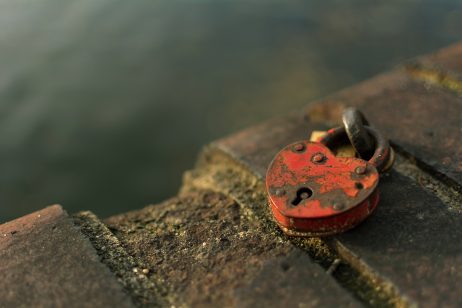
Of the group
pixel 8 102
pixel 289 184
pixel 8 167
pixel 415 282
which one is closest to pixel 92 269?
pixel 289 184

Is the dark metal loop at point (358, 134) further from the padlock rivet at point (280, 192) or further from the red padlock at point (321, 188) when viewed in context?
the padlock rivet at point (280, 192)

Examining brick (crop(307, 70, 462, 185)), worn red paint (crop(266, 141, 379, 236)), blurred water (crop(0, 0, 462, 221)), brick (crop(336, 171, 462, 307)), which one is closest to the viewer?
brick (crop(336, 171, 462, 307))

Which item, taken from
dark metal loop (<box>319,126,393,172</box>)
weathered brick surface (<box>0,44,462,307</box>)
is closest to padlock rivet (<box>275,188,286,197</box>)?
weathered brick surface (<box>0,44,462,307</box>)

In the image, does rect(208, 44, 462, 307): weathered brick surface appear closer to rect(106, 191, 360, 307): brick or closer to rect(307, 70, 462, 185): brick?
rect(307, 70, 462, 185): brick

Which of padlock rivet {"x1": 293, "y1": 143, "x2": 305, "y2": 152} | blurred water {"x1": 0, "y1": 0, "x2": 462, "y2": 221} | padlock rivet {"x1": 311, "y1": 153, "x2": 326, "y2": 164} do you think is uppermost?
padlock rivet {"x1": 293, "y1": 143, "x2": 305, "y2": 152}

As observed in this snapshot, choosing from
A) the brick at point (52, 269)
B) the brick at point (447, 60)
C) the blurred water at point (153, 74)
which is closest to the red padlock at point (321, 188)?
the brick at point (52, 269)
